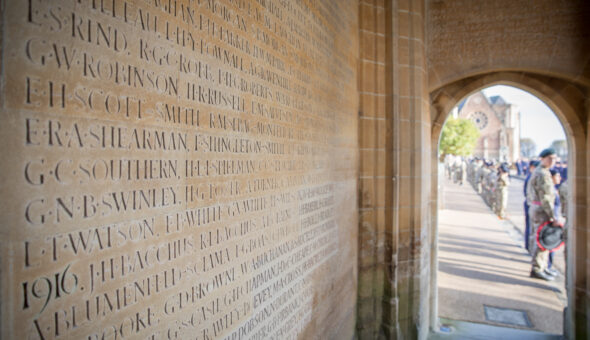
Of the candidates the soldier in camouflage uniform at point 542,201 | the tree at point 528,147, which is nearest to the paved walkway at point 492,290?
the soldier in camouflage uniform at point 542,201

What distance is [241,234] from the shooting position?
1.91m

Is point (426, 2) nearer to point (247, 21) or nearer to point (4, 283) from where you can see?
point (247, 21)

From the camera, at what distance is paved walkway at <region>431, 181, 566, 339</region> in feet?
16.8

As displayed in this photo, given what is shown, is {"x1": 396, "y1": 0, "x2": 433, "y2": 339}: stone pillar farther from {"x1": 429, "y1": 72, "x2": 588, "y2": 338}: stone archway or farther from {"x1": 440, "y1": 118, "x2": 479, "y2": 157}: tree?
{"x1": 440, "y1": 118, "x2": 479, "y2": 157}: tree

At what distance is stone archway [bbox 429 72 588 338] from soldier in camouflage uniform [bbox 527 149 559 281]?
168cm

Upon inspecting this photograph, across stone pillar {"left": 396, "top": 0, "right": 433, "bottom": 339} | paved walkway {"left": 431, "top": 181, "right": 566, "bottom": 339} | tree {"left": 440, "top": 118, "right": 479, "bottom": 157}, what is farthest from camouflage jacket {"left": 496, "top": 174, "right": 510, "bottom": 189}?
stone pillar {"left": 396, "top": 0, "right": 433, "bottom": 339}

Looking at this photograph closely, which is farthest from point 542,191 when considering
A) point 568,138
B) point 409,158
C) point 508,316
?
point 409,158

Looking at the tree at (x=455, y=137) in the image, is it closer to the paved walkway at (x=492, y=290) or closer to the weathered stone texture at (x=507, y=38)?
the paved walkway at (x=492, y=290)

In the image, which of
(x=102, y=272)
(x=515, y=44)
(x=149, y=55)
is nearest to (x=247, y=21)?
(x=149, y=55)

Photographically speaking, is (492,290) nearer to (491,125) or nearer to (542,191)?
(542,191)

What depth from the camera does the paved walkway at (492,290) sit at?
511 centimetres

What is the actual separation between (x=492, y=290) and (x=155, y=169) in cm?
667

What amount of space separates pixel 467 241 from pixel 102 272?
10.3 meters

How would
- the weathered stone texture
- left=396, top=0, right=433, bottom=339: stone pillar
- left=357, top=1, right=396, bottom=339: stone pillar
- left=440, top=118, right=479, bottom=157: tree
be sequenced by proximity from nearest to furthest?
left=357, top=1, right=396, bottom=339: stone pillar, left=396, top=0, right=433, bottom=339: stone pillar, the weathered stone texture, left=440, top=118, right=479, bottom=157: tree
